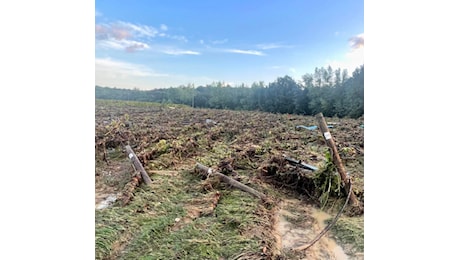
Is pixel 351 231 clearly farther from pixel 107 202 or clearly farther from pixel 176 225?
pixel 107 202

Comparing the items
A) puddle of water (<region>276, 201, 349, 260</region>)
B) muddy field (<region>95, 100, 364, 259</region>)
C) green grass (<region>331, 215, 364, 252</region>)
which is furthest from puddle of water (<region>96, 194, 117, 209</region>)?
green grass (<region>331, 215, 364, 252</region>)

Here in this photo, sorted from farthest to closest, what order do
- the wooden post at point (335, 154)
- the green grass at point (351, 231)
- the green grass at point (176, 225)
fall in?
the wooden post at point (335, 154) → the green grass at point (351, 231) → the green grass at point (176, 225)

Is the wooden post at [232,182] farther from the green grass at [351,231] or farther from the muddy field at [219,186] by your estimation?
the green grass at [351,231]

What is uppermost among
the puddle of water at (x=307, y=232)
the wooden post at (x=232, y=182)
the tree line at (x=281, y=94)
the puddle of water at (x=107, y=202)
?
the tree line at (x=281, y=94)

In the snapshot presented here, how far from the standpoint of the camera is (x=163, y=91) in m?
1.96

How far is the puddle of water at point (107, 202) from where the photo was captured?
186 cm

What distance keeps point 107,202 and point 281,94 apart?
131cm

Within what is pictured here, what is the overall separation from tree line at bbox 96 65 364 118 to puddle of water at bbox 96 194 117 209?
64cm

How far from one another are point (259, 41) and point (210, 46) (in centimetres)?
32

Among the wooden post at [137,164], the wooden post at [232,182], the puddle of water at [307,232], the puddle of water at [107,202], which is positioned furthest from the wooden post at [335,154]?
the puddle of water at [107,202]

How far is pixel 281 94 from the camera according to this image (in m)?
1.96

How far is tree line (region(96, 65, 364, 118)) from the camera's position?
1.91 m
